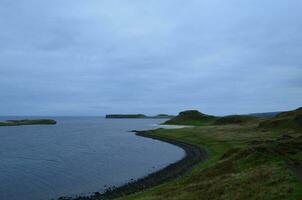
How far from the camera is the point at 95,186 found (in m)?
51.7

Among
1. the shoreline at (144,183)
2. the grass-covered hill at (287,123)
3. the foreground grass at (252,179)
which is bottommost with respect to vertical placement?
the shoreline at (144,183)

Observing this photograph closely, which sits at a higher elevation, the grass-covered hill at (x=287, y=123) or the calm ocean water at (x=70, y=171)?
the grass-covered hill at (x=287, y=123)

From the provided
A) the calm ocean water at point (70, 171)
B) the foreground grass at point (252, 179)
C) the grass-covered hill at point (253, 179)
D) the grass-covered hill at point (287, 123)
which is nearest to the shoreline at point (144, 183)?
the calm ocean water at point (70, 171)

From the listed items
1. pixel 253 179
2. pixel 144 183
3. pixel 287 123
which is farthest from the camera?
pixel 287 123

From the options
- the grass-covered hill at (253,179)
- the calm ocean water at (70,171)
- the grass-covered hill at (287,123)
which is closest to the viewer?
the grass-covered hill at (253,179)

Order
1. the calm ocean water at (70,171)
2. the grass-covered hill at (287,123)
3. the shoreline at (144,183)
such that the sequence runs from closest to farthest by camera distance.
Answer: the shoreline at (144,183) < the calm ocean water at (70,171) < the grass-covered hill at (287,123)

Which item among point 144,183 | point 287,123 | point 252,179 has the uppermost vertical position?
point 287,123

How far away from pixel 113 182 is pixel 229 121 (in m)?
129

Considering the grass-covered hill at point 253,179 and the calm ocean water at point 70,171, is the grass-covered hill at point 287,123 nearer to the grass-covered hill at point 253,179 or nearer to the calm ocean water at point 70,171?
the calm ocean water at point 70,171

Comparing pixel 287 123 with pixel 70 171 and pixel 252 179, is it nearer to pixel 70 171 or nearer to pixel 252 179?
pixel 70 171

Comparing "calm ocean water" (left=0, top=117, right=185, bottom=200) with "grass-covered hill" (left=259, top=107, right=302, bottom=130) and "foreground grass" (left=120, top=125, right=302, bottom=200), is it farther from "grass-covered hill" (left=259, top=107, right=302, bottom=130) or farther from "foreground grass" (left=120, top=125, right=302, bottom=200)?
"grass-covered hill" (left=259, top=107, right=302, bottom=130)

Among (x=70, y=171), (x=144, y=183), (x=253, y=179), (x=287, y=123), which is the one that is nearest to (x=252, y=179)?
(x=253, y=179)

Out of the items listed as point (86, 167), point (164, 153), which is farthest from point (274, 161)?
point (164, 153)

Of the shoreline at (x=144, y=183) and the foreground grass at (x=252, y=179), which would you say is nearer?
the foreground grass at (x=252, y=179)
